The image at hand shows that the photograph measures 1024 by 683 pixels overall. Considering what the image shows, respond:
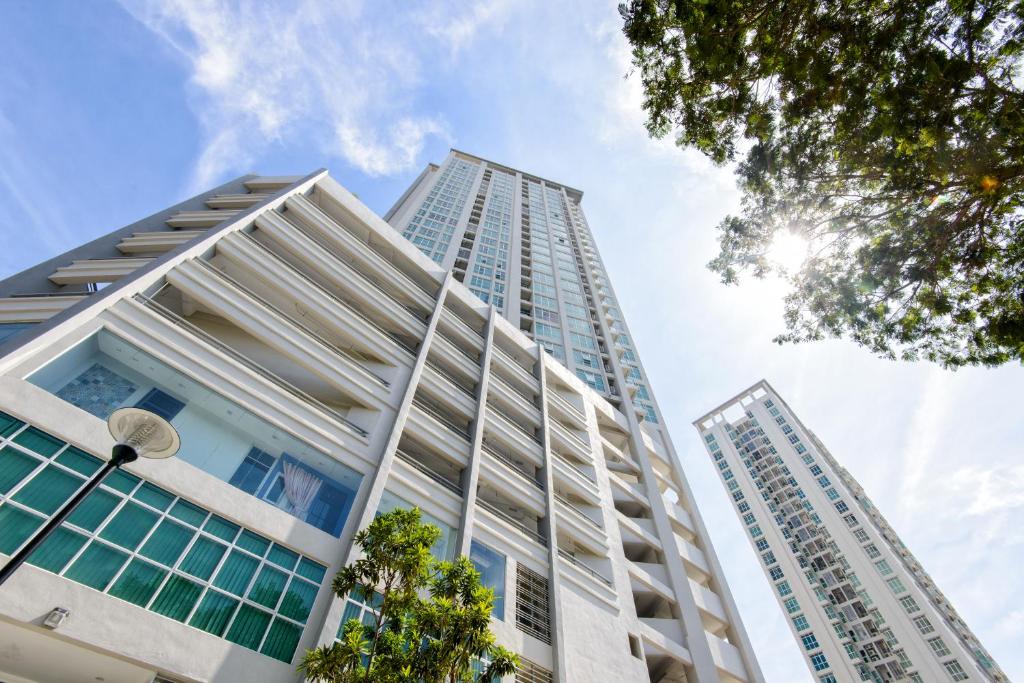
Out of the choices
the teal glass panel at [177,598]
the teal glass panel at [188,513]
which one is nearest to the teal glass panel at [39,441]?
the teal glass panel at [188,513]

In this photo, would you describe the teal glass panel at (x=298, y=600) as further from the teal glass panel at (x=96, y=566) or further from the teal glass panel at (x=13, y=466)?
the teal glass panel at (x=13, y=466)

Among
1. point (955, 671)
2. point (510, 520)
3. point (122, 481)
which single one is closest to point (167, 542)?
point (122, 481)

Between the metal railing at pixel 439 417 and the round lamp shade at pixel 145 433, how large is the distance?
13044 millimetres

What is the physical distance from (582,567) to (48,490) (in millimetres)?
16439

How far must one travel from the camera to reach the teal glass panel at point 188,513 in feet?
37.6

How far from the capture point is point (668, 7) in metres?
11.6

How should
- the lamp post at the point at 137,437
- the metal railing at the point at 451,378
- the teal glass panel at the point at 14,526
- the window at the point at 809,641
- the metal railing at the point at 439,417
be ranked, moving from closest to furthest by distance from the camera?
the lamp post at the point at 137,437 → the teal glass panel at the point at 14,526 → the metal railing at the point at 439,417 → the metal railing at the point at 451,378 → the window at the point at 809,641

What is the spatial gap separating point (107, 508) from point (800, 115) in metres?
17.1

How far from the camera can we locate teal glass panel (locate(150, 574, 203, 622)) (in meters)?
10.1

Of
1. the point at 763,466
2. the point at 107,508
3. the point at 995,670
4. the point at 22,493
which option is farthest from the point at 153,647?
the point at 763,466

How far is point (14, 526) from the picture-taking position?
9250 mm

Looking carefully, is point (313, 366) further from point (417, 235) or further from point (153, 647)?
point (417, 235)

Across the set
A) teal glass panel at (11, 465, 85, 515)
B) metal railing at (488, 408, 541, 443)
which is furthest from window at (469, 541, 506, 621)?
teal glass panel at (11, 465, 85, 515)

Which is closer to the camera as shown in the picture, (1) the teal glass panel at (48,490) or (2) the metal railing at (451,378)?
(1) the teal glass panel at (48,490)
